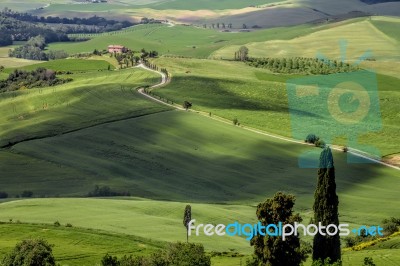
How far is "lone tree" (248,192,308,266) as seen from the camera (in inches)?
2313

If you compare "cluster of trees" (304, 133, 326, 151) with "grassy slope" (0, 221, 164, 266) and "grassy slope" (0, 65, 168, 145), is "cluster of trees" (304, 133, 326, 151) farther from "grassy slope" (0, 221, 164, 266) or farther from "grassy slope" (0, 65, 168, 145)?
"grassy slope" (0, 221, 164, 266)

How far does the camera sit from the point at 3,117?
151 metres

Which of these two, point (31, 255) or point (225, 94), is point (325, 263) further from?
point (225, 94)

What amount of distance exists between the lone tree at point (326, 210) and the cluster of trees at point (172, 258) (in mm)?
10004

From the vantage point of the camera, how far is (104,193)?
102250 millimetres

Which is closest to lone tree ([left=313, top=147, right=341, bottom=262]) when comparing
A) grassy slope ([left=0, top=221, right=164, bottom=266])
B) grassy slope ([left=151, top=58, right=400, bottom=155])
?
grassy slope ([left=0, top=221, right=164, bottom=266])

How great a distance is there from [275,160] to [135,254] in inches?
1832

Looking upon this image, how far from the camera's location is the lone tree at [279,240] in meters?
58.8

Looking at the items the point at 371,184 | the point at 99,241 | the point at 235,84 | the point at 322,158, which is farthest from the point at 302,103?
the point at 322,158

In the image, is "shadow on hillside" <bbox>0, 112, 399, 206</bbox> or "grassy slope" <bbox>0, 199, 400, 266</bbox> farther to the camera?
"shadow on hillside" <bbox>0, 112, 399, 206</bbox>

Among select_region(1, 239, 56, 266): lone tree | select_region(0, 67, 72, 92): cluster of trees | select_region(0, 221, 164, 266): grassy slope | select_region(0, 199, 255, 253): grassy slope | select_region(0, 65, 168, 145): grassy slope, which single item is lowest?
select_region(0, 221, 164, 266): grassy slope

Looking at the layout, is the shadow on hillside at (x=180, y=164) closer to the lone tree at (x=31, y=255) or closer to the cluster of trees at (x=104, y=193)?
the cluster of trees at (x=104, y=193)

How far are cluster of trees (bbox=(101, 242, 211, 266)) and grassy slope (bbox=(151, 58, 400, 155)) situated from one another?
65.6m

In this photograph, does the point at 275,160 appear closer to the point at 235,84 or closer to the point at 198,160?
the point at 198,160
